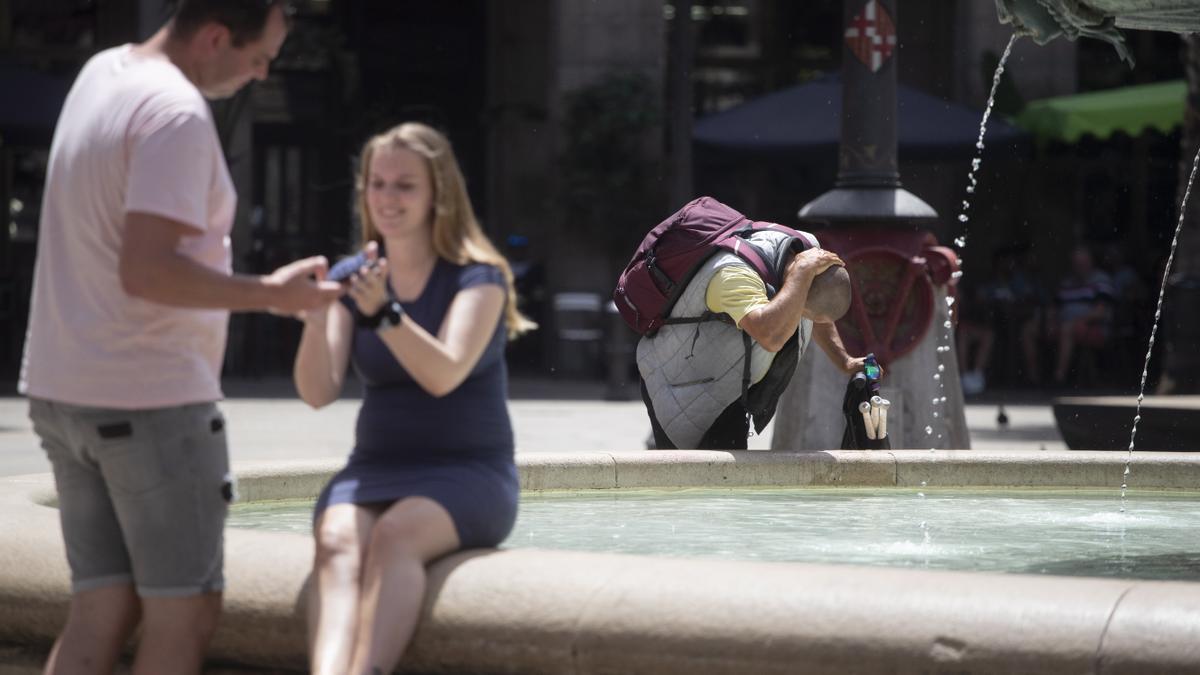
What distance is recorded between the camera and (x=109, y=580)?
3.79 meters

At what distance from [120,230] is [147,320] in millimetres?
166

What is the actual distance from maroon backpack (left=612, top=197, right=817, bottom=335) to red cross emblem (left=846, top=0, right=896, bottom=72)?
281 cm

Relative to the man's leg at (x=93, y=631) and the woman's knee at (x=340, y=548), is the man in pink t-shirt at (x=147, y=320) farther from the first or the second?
the woman's knee at (x=340, y=548)

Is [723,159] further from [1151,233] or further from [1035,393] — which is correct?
[1151,233]

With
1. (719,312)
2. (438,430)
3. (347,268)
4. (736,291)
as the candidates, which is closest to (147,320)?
(347,268)

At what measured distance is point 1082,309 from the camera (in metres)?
19.5

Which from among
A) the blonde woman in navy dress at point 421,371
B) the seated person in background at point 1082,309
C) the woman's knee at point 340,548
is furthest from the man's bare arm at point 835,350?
the seated person in background at point 1082,309

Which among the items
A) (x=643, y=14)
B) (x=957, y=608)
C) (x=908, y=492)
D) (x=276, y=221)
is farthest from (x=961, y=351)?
(x=957, y=608)

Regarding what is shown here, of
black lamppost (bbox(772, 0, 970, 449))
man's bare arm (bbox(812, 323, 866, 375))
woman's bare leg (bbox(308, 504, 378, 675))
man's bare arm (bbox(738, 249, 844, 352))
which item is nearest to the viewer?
woman's bare leg (bbox(308, 504, 378, 675))

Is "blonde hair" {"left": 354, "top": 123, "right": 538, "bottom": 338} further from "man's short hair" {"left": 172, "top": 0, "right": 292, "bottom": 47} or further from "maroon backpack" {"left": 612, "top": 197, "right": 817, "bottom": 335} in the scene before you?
"maroon backpack" {"left": 612, "top": 197, "right": 817, "bottom": 335}

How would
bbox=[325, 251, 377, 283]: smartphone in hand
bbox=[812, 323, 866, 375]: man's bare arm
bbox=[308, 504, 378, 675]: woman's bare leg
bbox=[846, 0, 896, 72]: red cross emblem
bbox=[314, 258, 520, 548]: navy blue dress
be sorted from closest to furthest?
bbox=[308, 504, 378, 675]: woman's bare leg, bbox=[325, 251, 377, 283]: smartphone in hand, bbox=[314, 258, 520, 548]: navy blue dress, bbox=[812, 323, 866, 375]: man's bare arm, bbox=[846, 0, 896, 72]: red cross emblem

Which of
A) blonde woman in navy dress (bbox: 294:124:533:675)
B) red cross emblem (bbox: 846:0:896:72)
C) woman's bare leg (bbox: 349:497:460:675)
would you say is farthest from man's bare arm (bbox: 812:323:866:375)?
woman's bare leg (bbox: 349:497:460:675)

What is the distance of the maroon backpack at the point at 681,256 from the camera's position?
6828 millimetres

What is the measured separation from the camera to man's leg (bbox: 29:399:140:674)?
3764mm
